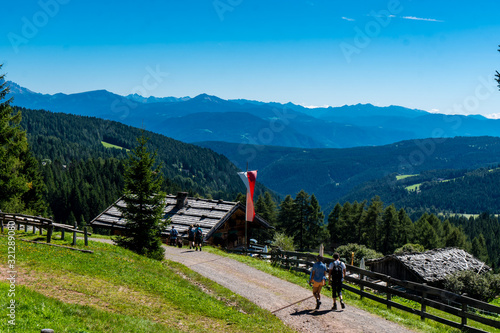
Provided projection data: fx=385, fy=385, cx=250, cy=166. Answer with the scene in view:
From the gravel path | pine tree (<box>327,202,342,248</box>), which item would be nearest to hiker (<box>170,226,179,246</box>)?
the gravel path

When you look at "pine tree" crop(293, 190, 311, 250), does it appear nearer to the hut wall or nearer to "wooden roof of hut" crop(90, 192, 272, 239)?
the hut wall

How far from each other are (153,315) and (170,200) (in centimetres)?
2955

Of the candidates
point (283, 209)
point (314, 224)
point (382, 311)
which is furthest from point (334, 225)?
point (382, 311)

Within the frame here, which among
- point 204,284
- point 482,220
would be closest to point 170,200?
point 204,284

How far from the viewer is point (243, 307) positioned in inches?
632

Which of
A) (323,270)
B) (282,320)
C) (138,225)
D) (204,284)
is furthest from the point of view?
(138,225)

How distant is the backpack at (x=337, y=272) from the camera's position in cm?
1598

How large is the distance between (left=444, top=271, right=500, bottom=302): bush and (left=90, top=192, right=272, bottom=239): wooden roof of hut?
19.1 m

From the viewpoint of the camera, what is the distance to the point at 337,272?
1611 cm

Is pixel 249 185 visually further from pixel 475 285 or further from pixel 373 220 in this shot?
pixel 373 220

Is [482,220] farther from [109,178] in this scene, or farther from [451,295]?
[451,295]

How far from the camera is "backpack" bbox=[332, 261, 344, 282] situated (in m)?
16.0

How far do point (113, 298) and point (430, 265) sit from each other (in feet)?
108

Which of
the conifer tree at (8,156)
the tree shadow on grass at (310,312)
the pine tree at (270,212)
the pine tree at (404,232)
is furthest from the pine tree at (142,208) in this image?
the pine tree at (404,232)
